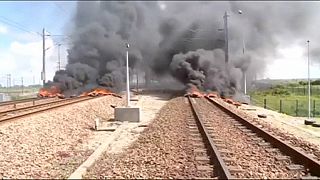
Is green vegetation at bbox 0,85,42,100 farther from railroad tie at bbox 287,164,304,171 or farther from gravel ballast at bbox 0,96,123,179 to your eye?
railroad tie at bbox 287,164,304,171

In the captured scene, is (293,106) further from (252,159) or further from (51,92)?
(252,159)

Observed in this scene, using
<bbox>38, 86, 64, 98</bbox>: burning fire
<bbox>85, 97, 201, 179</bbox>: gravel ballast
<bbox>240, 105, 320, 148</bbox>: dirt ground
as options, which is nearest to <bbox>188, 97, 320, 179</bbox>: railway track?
<bbox>85, 97, 201, 179</bbox>: gravel ballast

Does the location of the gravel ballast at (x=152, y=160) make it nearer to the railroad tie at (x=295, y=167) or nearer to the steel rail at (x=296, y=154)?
the railroad tie at (x=295, y=167)

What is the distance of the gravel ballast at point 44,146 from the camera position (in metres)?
9.12

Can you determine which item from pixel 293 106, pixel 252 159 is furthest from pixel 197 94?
pixel 252 159

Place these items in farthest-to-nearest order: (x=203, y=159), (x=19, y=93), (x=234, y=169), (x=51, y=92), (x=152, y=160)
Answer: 1. (x=19, y=93)
2. (x=51, y=92)
3. (x=152, y=160)
4. (x=203, y=159)
5. (x=234, y=169)

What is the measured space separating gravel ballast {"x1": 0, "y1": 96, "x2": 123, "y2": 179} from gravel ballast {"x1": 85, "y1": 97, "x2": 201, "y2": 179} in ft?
2.45

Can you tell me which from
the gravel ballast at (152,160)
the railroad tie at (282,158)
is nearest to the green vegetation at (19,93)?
the gravel ballast at (152,160)

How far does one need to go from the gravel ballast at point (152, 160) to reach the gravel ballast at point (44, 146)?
75cm

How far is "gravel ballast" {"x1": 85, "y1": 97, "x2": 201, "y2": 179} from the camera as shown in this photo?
8219 millimetres

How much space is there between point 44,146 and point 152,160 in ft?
14.1

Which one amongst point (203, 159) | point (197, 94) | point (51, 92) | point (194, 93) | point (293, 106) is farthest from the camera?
point (51, 92)

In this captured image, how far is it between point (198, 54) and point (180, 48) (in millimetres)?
4633

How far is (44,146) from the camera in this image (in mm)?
12438
